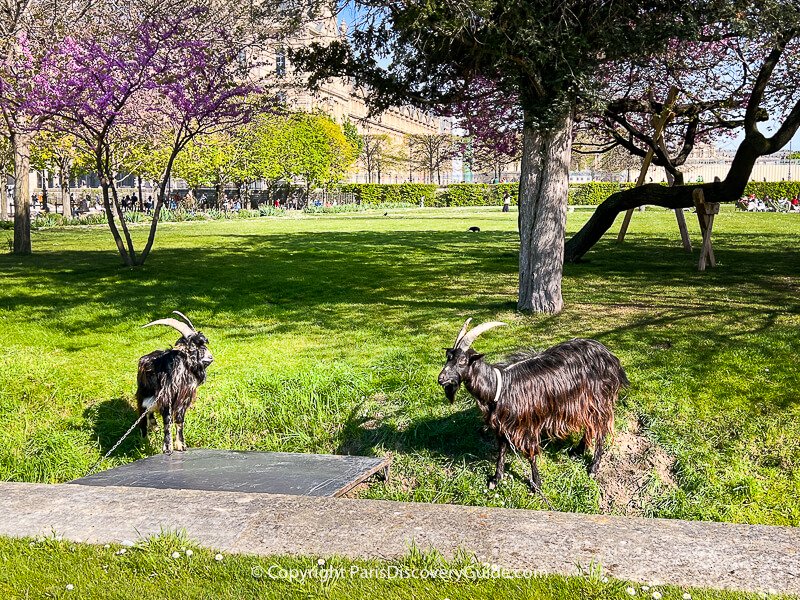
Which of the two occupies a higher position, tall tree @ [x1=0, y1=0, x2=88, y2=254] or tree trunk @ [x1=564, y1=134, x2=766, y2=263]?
tall tree @ [x1=0, y1=0, x2=88, y2=254]

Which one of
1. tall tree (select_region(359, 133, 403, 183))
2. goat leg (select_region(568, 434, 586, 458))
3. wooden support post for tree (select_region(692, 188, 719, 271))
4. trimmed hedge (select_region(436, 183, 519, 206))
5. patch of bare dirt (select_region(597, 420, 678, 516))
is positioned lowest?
patch of bare dirt (select_region(597, 420, 678, 516))

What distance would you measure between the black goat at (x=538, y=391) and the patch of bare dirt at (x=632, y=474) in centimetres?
18

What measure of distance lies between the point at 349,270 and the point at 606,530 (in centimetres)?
1168

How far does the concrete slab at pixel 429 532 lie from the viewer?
376 centimetres

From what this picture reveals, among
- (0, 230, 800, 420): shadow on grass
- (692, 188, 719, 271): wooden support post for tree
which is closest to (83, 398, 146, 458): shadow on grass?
(0, 230, 800, 420): shadow on grass

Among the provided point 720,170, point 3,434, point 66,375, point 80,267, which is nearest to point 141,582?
point 3,434

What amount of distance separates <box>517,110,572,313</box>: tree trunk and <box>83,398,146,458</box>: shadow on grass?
4.85 meters

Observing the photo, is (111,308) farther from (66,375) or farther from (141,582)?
(141,582)

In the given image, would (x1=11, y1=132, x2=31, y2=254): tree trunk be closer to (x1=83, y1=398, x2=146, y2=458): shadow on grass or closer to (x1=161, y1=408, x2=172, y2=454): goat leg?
(x1=83, y1=398, x2=146, y2=458): shadow on grass

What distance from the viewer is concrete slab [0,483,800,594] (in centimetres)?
376

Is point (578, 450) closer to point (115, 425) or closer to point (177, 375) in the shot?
point (177, 375)

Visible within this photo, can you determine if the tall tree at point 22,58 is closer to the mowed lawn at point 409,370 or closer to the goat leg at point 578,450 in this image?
the mowed lawn at point 409,370

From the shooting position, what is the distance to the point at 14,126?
60.7 ft

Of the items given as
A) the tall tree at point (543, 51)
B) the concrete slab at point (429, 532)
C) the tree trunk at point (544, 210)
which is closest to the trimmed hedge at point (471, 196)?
the tall tree at point (543, 51)
